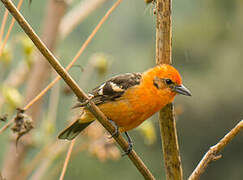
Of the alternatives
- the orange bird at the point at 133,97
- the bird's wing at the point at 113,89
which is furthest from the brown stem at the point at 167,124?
the bird's wing at the point at 113,89

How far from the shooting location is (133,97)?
2.82 m

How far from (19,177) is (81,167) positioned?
308 centimetres

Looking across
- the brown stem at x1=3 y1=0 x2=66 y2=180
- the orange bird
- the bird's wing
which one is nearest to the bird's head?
the orange bird

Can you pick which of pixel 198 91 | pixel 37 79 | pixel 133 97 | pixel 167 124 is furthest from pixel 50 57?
pixel 198 91

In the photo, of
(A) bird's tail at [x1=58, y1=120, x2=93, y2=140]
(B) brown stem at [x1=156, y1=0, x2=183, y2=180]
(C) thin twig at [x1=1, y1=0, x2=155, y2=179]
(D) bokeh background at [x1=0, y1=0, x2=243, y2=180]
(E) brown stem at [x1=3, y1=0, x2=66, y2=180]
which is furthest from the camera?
(D) bokeh background at [x1=0, y1=0, x2=243, y2=180]

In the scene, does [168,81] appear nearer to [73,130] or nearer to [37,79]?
[73,130]

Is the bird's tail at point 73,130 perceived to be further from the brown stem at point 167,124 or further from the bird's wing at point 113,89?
the brown stem at point 167,124

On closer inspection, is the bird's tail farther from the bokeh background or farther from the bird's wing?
the bokeh background

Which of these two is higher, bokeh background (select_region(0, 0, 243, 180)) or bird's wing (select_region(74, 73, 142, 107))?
bird's wing (select_region(74, 73, 142, 107))

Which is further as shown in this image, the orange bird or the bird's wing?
the bird's wing

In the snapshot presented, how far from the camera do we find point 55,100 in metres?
3.10

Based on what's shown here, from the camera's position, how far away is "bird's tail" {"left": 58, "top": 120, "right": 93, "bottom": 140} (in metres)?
2.86

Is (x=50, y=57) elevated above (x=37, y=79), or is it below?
above

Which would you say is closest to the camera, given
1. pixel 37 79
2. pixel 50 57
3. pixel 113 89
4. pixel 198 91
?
pixel 50 57
